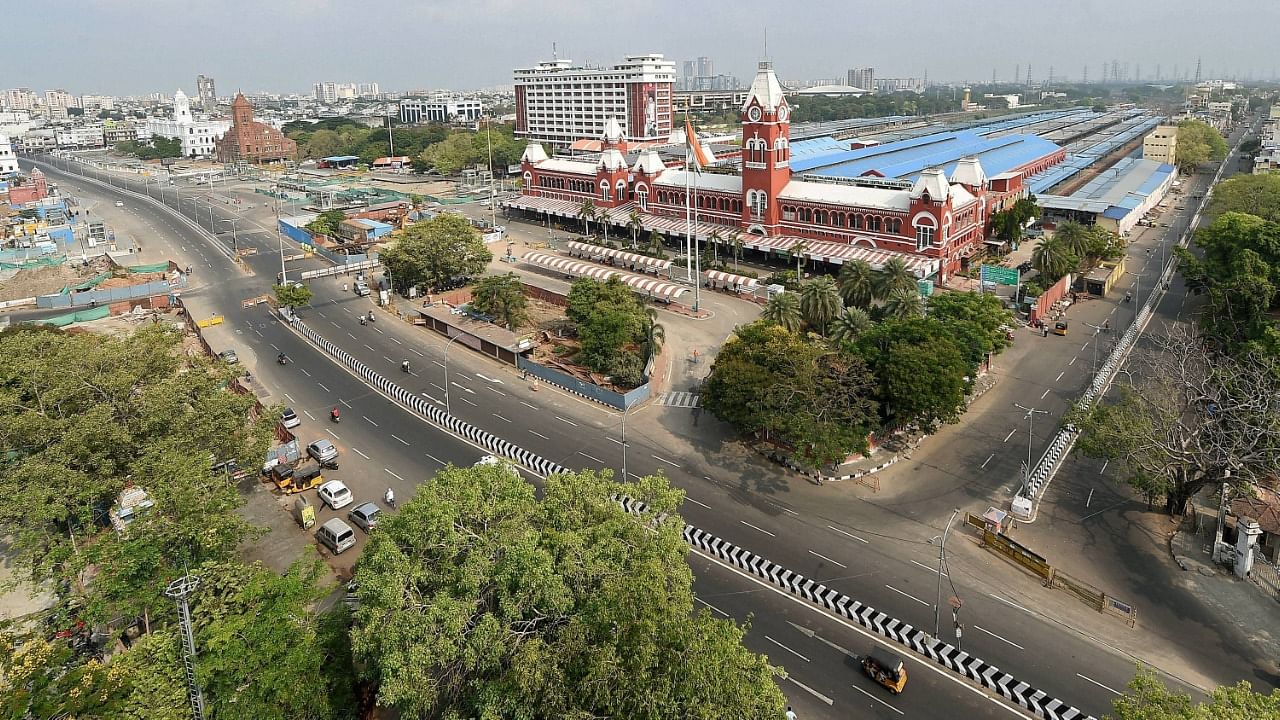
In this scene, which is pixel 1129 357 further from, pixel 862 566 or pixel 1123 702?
pixel 1123 702

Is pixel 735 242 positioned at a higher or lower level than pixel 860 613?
higher

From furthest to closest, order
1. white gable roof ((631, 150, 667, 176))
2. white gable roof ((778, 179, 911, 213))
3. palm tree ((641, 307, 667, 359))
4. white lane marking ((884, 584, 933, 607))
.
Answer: white gable roof ((631, 150, 667, 176)), white gable roof ((778, 179, 911, 213)), palm tree ((641, 307, 667, 359)), white lane marking ((884, 584, 933, 607))

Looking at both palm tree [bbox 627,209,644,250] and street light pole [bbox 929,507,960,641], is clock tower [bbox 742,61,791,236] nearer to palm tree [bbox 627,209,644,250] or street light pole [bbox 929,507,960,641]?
palm tree [bbox 627,209,644,250]

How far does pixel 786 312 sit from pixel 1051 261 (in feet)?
114

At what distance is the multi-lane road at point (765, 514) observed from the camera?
32094 mm

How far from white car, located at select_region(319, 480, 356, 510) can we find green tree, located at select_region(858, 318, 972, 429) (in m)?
34.5

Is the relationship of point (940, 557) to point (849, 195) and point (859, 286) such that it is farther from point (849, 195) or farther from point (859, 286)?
point (849, 195)

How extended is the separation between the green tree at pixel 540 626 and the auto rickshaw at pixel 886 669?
8.49 meters

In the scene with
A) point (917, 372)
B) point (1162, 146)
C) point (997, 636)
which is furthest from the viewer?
point (1162, 146)

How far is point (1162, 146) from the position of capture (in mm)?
154250

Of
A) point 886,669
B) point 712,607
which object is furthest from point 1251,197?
point 712,607

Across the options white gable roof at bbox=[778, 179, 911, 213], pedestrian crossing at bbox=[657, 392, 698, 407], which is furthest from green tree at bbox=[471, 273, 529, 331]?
white gable roof at bbox=[778, 179, 911, 213]

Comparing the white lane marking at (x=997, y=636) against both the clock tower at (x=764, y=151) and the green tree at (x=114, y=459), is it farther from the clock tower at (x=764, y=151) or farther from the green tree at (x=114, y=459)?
the clock tower at (x=764, y=151)

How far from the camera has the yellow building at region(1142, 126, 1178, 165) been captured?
154m
